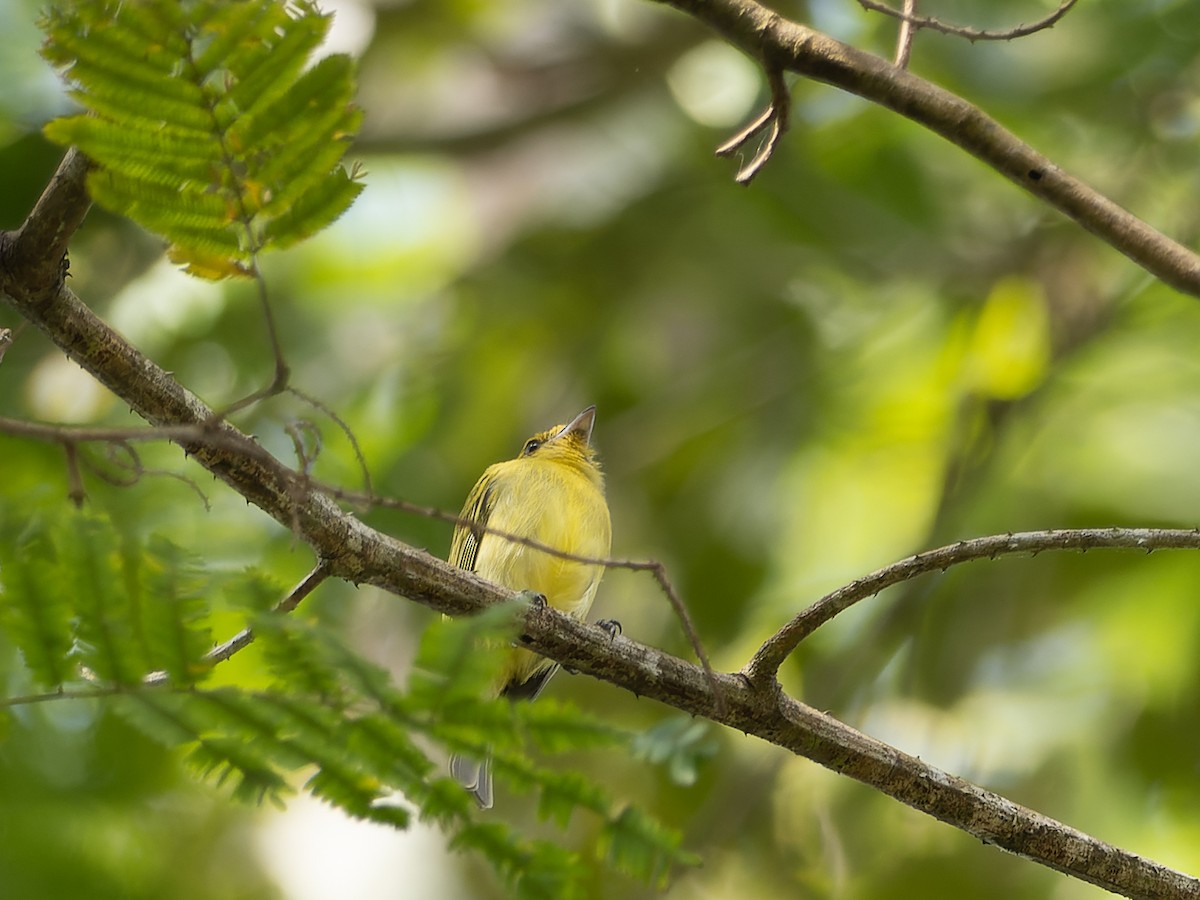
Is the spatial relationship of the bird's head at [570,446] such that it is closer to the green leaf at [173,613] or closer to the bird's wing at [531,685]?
the bird's wing at [531,685]

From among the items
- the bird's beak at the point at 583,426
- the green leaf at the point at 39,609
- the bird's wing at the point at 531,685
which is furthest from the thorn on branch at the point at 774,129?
the bird's beak at the point at 583,426

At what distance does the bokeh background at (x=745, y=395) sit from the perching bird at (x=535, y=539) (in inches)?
29.1

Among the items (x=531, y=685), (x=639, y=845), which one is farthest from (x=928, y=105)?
(x=531, y=685)

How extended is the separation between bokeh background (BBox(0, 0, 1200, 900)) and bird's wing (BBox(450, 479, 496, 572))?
55 cm

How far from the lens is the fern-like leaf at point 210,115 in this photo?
6.51 feet

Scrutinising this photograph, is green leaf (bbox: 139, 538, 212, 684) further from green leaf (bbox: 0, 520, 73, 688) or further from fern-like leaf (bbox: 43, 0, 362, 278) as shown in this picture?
fern-like leaf (bbox: 43, 0, 362, 278)

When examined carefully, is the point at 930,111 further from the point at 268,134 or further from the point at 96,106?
the point at 96,106

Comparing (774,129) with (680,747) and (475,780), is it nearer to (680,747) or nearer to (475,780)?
(680,747)

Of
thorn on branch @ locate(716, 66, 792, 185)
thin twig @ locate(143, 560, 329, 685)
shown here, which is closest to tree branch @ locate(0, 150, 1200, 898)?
thin twig @ locate(143, 560, 329, 685)

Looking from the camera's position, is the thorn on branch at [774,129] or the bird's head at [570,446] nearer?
the thorn on branch at [774,129]

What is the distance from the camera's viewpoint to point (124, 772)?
5566 millimetres

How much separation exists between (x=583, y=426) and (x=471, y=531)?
1.36 metres

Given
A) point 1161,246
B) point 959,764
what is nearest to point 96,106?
point 1161,246

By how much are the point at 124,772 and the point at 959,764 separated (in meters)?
3.52
